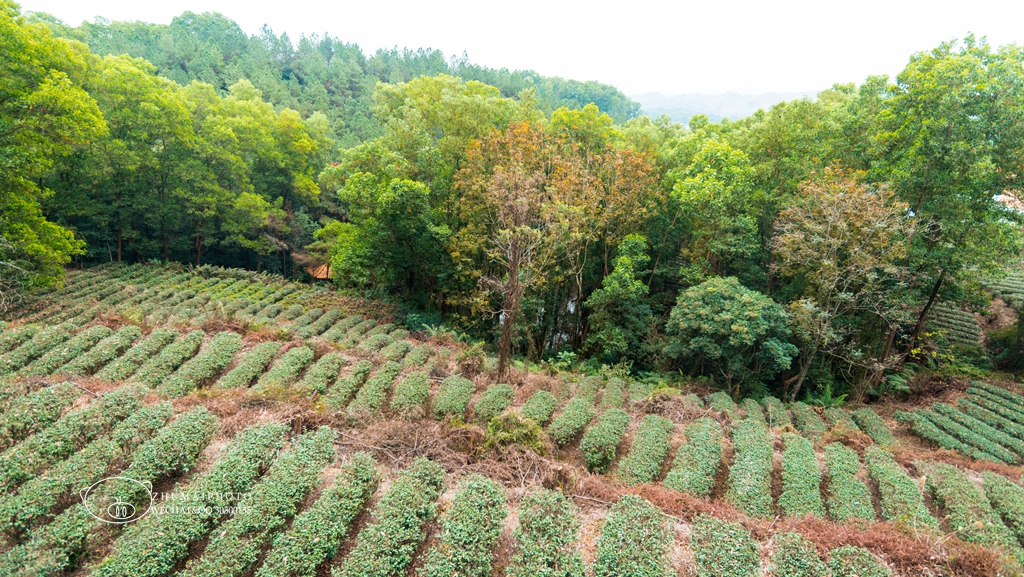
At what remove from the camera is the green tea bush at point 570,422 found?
32.3 feet

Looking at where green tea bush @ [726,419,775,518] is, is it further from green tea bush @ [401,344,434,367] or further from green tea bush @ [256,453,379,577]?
green tea bush @ [401,344,434,367]

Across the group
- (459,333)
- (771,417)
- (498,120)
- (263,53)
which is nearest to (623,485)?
(771,417)

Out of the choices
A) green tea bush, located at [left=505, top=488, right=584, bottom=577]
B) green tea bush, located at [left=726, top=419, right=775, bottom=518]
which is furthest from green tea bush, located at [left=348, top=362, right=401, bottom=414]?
green tea bush, located at [left=726, top=419, right=775, bottom=518]

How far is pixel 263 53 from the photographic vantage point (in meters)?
71.2

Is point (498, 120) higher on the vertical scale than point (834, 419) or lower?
higher

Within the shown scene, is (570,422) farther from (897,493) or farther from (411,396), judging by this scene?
(897,493)

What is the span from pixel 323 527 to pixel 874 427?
16.2 metres

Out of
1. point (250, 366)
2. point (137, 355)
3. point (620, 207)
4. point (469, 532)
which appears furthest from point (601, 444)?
point (137, 355)

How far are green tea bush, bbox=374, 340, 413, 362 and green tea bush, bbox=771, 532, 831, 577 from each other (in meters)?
11.2

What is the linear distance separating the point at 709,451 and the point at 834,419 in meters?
7.68

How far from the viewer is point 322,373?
1145cm

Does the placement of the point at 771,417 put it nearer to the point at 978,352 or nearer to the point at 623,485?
the point at 623,485

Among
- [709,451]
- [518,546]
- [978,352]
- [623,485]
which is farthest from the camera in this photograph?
[978,352]

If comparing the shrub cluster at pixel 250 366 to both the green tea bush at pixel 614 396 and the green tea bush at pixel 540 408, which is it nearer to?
the green tea bush at pixel 540 408
